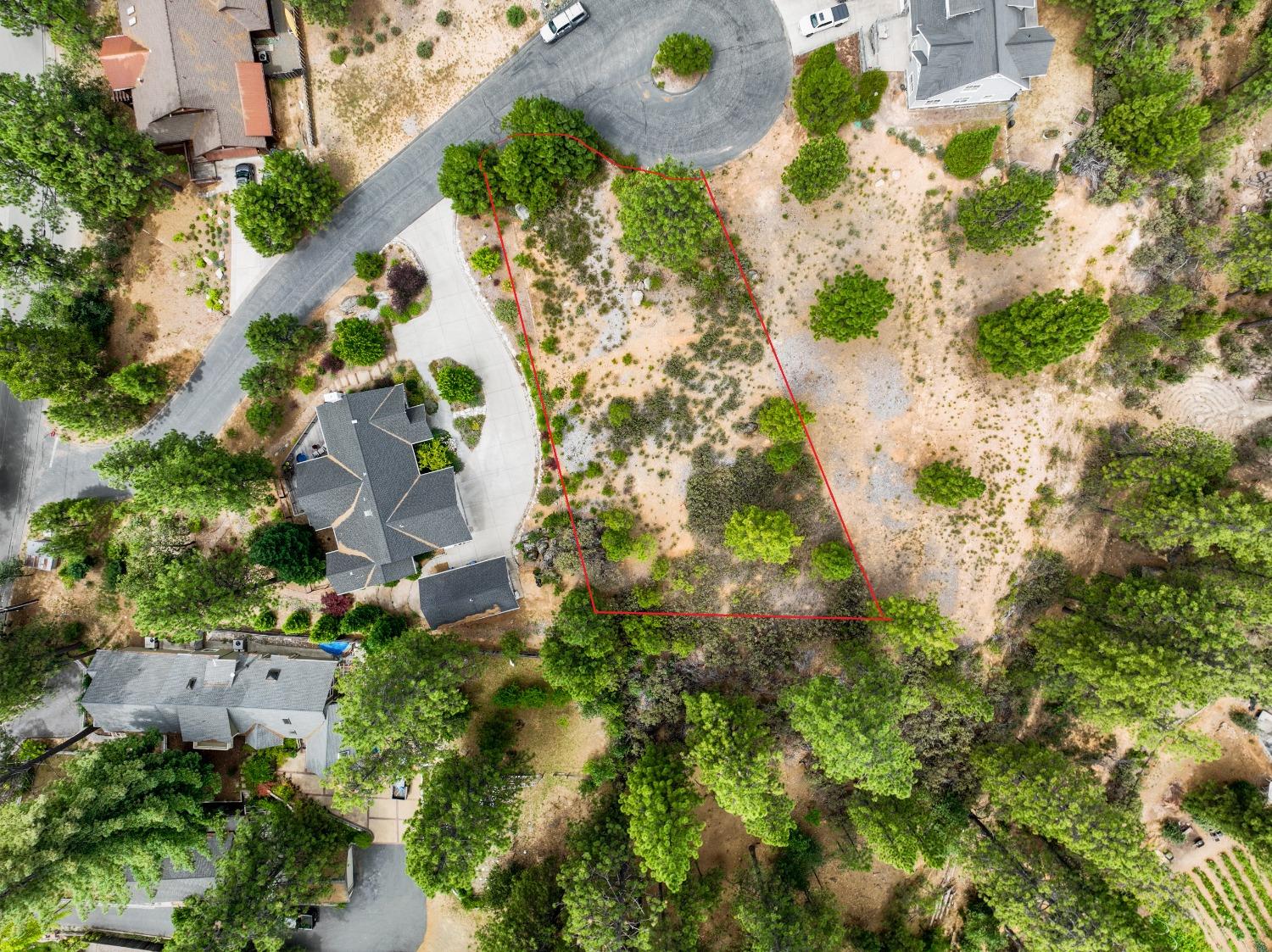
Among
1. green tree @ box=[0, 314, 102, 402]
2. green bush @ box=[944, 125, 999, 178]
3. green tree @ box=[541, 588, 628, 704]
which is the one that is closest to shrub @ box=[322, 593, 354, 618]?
green tree @ box=[541, 588, 628, 704]

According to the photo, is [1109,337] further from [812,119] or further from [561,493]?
[561,493]

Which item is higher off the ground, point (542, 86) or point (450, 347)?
point (542, 86)

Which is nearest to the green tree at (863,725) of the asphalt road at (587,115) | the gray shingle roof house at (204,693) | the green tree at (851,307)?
the green tree at (851,307)

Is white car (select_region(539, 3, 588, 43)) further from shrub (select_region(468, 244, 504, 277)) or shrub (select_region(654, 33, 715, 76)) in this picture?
shrub (select_region(468, 244, 504, 277))

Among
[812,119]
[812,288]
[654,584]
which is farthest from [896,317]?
[654,584]

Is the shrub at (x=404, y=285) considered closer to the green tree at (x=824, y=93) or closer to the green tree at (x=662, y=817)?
the green tree at (x=824, y=93)

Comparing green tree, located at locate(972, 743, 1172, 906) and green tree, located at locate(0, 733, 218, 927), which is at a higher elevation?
green tree, located at locate(0, 733, 218, 927)
